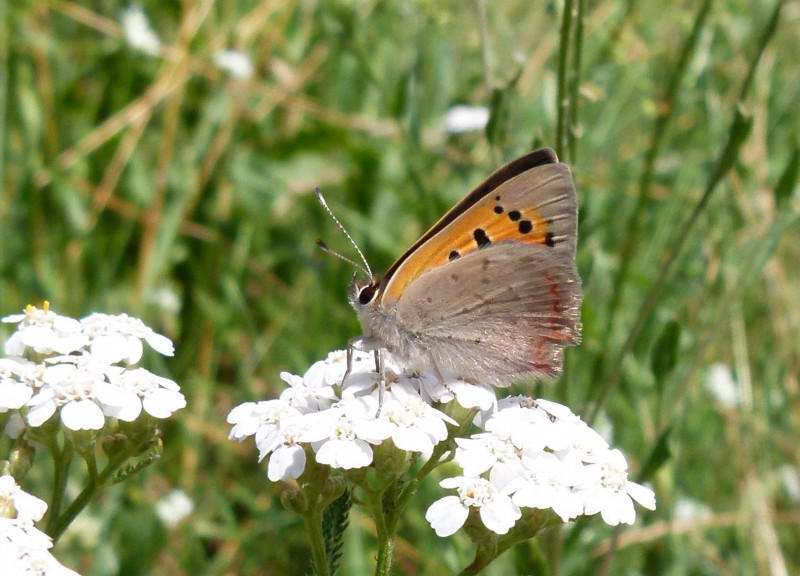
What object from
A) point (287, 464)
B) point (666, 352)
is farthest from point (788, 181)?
point (287, 464)

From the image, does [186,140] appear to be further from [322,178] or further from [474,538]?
[474,538]

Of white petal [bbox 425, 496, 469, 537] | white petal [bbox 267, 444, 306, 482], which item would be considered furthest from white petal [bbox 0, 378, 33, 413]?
white petal [bbox 425, 496, 469, 537]

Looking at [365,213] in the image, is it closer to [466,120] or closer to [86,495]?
[466,120]

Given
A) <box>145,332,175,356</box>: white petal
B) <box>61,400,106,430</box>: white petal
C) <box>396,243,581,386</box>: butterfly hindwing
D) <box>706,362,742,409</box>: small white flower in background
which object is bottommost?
<box>61,400,106,430</box>: white petal

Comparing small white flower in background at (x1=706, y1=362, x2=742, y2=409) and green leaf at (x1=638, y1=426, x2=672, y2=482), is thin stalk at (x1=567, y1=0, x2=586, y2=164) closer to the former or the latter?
green leaf at (x1=638, y1=426, x2=672, y2=482)

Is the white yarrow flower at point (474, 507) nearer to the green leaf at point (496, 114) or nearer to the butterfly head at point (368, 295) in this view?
the butterfly head at point (368, 295)

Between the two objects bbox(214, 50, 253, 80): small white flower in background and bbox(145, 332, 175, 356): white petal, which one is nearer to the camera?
bbox(145, 332, 175, 356): white petal
